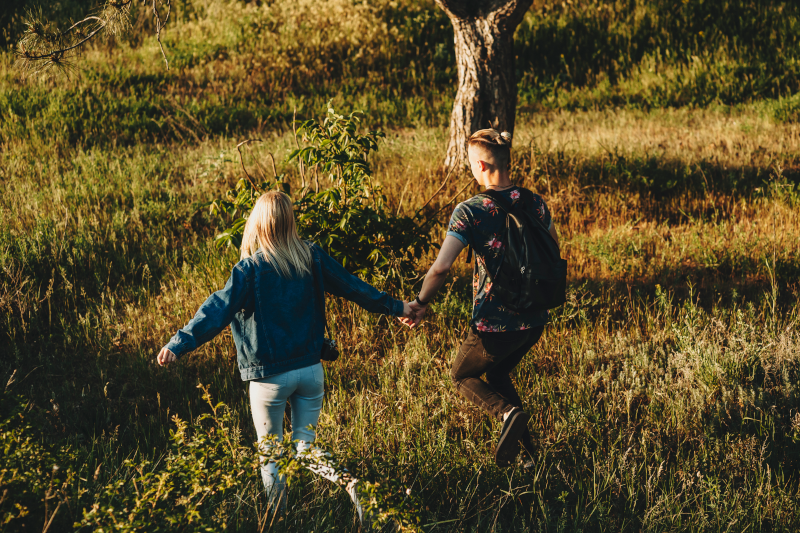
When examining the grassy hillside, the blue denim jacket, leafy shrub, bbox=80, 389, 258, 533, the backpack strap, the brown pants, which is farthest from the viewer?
the grassy hillside

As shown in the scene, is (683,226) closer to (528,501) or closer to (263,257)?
(528,501)

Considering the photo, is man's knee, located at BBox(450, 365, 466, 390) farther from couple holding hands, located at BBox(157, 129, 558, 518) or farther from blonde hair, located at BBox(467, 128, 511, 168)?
blonde hair, located at BBox(467, 128, 511, 168)

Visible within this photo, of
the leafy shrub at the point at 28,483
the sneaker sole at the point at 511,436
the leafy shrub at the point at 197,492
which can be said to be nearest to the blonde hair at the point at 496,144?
the sneaker sole at the point at 511,436

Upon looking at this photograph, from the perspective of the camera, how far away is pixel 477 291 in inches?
129

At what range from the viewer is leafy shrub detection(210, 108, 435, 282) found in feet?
14.0

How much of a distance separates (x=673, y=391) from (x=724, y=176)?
451cm

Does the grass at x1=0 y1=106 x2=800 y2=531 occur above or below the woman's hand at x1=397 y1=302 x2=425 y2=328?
below

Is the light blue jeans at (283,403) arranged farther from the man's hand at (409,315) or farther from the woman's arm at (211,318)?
the man's hand at (409,315)

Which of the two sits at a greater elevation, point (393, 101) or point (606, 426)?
point (393, 101)

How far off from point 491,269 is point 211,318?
1.46 metres

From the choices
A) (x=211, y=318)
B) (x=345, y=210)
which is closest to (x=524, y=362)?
(x=345, y=210)

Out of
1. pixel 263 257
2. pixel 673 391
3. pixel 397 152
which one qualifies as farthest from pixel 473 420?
pixel 397 152

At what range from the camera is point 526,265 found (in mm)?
3084

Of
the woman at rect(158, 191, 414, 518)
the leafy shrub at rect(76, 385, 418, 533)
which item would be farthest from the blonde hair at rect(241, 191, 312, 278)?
the leafy shrub at rect(76, 385, 418, 533)
